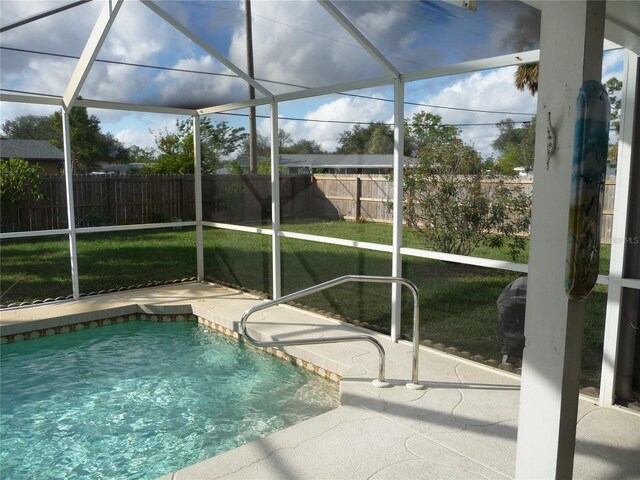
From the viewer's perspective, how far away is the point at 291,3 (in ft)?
14.7

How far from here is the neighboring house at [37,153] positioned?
739 centimetres

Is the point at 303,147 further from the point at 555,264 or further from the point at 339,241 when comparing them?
the point at 555,264

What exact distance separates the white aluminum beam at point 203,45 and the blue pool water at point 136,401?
3.02 metres

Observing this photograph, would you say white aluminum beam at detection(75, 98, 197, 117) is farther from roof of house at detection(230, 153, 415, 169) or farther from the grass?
roof of house at detection(230, 153, 415, 169)

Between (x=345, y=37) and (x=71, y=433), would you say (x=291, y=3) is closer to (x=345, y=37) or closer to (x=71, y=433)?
(x=345, y=37)

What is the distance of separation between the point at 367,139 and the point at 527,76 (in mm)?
1763

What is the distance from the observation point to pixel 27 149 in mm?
7746

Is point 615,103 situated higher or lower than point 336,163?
higher

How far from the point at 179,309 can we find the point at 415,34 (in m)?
4.56

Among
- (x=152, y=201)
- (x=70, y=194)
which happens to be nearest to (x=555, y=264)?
(x=70, y=194)

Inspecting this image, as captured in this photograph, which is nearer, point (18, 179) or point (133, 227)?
point (18, 179)

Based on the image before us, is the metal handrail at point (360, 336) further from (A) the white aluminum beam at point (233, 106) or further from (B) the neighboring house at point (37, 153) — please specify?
(B) the neighboring house at point (37, 153)

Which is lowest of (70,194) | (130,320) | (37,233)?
(130,320)

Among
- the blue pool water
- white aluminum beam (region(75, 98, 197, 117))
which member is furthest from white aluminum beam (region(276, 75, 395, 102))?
the blue pool water
